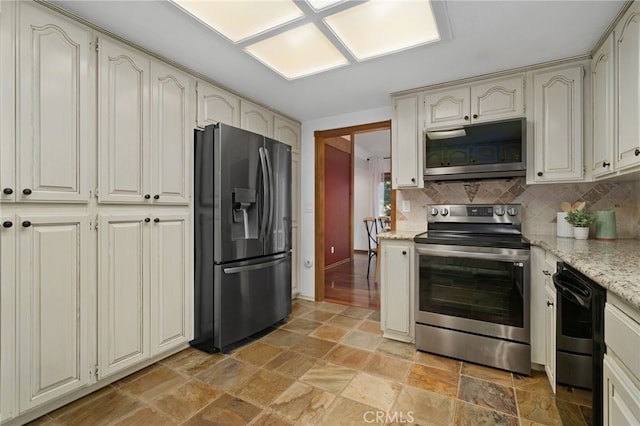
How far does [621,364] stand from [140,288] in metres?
2.45

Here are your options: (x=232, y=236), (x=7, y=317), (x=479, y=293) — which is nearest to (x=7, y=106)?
(x=7, y=317)

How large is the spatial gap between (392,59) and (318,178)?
1.74m

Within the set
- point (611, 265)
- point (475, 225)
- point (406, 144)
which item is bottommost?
point (611, 265)

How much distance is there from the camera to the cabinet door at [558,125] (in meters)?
2.14

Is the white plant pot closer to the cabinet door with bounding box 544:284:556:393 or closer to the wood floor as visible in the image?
the cabinet door with bounding box 544:284:556:393

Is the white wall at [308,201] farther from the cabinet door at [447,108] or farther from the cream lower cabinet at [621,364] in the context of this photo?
the cream lower cabinet at [621,364]

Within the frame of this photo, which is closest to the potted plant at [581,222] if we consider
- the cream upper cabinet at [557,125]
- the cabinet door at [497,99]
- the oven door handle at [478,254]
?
the cream upper cabinet at [557,125]

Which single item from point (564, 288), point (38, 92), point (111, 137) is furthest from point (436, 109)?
point (38, 92)

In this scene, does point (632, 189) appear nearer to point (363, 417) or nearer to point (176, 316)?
point (363, 417)

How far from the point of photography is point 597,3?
5.15 ft

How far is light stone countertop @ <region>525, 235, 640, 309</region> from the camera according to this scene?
2.77ft

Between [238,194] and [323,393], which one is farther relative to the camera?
[238,194]

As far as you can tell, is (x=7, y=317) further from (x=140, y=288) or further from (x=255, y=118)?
(x=255, y=118)

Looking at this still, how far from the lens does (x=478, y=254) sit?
212 cm
